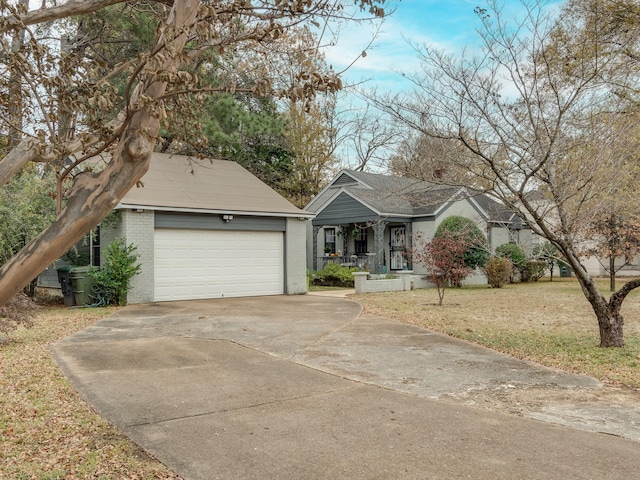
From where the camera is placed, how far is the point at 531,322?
11.6 meters

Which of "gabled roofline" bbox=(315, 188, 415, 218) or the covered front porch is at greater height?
"gabled roofline" bbox=(315, 188, 415, 218)

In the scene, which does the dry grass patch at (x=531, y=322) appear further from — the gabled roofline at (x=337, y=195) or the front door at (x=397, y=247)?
the gabled roofline at (x=337, y=195)

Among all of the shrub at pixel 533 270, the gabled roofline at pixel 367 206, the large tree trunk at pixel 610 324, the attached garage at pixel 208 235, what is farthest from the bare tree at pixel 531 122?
the shrub at pixel 533 270

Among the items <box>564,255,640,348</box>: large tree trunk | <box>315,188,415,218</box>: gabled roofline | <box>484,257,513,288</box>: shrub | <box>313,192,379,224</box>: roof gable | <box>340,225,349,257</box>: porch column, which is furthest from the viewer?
<box>340,225,349,257</box>: porch column

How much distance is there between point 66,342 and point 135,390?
3.69 meters

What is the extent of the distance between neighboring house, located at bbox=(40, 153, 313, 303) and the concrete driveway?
539cm

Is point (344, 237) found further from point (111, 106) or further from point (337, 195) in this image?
point (111, 106)

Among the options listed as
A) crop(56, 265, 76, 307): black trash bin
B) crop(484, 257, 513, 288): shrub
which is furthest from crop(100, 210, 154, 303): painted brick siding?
crop(484, 257, 513, 288): shrub

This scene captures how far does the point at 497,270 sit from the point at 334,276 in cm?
646

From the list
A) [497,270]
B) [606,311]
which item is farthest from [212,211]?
[497,270]

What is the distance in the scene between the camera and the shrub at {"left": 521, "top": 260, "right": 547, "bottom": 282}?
23.8 m

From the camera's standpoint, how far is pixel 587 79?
778 cm

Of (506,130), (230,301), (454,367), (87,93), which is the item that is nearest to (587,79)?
(506,130)

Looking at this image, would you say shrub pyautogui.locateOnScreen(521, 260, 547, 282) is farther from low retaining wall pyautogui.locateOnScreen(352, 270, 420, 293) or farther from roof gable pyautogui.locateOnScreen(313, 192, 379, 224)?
roof gable pyautogui.locateOnScreen(313, 192, 379, 224)
